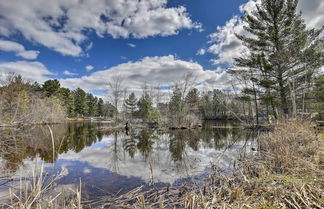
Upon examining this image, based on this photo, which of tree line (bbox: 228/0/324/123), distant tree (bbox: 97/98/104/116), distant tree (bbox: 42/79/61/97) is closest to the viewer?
tree line (bbox: 228/0/324/123)

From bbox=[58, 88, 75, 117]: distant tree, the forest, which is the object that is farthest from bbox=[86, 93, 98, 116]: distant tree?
the forest

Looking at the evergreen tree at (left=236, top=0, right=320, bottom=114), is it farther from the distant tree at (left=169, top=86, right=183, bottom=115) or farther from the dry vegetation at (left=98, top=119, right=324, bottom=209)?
the dry vegetation at (left=98, top=119, right=324, bottom=209)

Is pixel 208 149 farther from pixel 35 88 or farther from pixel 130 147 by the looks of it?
pixel 35 88

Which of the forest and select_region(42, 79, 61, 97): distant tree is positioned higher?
select_region(42, 79, 61, 97): distant tree

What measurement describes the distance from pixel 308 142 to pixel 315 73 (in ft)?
36.1

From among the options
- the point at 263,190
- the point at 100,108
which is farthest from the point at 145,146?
the point at 100,108

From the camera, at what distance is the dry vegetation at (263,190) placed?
2.56 meters

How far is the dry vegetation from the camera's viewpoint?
8.39 ft

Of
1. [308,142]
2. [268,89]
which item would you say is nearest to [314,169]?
[308,142]

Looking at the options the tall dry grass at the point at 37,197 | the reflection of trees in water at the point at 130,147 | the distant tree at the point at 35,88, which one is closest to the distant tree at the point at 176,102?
the reflection of trees in water at the point at 130,147

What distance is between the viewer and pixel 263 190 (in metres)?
2.94

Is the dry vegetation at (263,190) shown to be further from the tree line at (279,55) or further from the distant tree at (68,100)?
the distant tree at (68,100)

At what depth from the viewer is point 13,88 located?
21.9 meters

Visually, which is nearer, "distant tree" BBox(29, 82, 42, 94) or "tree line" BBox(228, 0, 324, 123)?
"tree line" BBox(228, 0, 324, 123)
